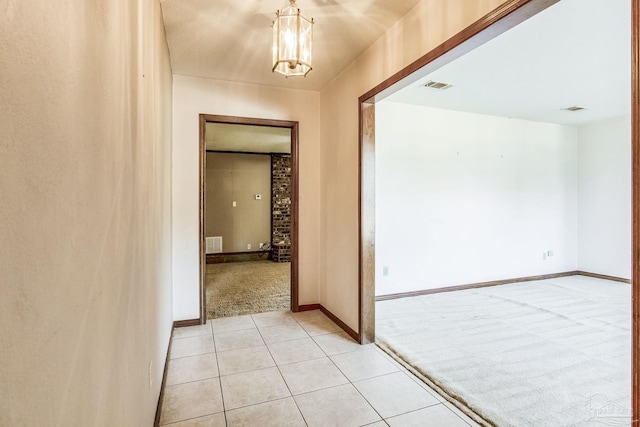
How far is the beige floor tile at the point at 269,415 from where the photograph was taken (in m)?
1.87

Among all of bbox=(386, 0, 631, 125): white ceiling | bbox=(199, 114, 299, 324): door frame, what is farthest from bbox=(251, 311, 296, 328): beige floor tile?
bbox=(386, 0, 631, 125): white ceiling

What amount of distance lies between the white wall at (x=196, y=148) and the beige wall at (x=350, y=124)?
210 mm

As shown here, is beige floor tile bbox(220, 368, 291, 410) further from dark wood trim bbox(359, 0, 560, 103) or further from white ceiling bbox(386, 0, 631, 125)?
white ceiling bbox(386, 0, 631, 125)

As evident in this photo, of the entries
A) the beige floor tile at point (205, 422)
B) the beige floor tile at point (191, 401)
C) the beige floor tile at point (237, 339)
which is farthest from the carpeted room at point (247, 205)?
the beige floor tile at point (205, 422)

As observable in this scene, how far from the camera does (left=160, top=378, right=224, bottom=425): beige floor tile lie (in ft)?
6.38

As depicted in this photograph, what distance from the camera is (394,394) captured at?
2.16 meters

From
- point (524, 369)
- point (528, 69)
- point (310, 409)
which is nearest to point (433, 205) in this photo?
point (528, 69)

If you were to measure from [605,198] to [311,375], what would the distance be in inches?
229

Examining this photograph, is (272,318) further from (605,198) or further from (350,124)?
(605,198)

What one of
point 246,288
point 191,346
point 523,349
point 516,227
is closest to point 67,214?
point 191,346

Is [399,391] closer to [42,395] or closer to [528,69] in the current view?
[42,395]

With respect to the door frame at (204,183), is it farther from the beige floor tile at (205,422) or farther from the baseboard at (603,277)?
the baseboard at (603,277)

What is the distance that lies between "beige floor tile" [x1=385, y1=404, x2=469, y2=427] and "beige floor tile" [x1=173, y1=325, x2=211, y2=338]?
6.53 feet

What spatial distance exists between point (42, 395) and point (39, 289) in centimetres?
17
